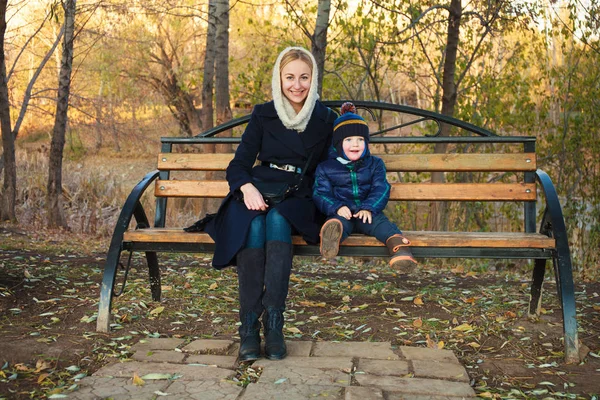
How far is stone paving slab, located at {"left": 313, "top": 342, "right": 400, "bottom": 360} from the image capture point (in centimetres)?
317

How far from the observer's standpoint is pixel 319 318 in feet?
13.1

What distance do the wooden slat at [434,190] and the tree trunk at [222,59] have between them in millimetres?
3275

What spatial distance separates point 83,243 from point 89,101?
371cm

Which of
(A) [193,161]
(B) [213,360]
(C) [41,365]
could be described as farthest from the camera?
(A) [193,161]

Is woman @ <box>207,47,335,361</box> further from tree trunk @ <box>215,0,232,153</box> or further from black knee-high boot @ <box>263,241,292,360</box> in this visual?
tree trunk @ <box>215,0,232,153</box>

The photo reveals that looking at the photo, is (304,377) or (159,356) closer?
(304,377)

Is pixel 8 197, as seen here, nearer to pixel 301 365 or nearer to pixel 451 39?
pixel 451 39

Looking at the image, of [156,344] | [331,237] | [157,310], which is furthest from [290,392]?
[157,310]

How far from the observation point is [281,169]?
12.0ft

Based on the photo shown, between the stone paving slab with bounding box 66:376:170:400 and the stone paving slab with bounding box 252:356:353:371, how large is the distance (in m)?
0.47

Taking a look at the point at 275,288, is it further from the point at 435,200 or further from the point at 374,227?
the point at 435,200

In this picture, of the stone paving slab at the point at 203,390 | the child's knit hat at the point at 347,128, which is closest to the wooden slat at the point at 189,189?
the child's knit hat at the point at 347,128

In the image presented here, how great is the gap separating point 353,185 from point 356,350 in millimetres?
875

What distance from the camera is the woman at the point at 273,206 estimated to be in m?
3.16
